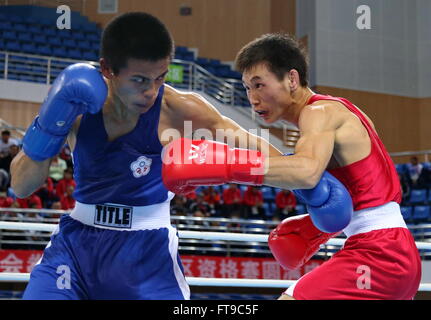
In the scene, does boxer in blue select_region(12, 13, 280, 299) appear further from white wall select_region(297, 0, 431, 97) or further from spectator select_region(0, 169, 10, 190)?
white wall select_region(297, 0, 431, 97)

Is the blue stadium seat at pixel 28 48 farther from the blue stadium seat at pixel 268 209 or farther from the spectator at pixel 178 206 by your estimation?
the blue stadium seat at pixel 268 209

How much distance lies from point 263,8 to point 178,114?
41.5 feet

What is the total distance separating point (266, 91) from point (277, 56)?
0.46 ft

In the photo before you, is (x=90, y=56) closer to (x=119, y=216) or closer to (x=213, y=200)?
(x=213, y=200)

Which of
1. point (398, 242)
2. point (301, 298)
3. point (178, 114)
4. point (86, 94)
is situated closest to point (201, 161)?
point (178, 114)

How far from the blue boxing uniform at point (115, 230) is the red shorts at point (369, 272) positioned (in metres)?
0.45

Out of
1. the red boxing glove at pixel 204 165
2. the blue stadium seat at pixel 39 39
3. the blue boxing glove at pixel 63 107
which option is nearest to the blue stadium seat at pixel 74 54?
the blue stadium seat at pixel 39 39

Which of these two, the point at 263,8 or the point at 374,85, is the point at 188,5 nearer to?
the point at 263,8

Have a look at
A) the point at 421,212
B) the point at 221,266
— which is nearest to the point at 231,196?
the point at 221,266

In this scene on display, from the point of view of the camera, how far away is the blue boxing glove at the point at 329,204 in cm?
194

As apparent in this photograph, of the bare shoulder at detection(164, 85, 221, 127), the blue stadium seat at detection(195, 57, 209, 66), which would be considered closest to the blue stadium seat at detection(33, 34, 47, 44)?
the blue stadium seat at detection(195, 57, 209, 66)

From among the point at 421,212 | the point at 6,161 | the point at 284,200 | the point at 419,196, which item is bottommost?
the point at 421,212

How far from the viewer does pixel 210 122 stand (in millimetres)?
2170

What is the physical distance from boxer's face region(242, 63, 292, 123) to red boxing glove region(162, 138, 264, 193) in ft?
1.19
